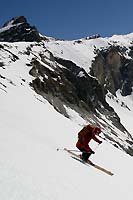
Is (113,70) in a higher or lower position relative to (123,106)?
higher

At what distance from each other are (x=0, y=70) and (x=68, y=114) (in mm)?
9486

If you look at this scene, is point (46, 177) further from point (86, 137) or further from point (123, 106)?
point (123, 106)

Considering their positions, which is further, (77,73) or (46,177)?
(77,73)

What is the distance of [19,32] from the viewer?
10506 centimetres

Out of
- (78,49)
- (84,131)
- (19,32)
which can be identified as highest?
(19,32)

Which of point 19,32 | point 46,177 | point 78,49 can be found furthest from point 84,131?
point 78,49

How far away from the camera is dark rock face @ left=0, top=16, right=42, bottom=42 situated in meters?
99.4

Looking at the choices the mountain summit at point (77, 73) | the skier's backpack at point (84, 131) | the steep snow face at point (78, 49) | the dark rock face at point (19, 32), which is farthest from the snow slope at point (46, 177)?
the dark rock face at point (19, 32)

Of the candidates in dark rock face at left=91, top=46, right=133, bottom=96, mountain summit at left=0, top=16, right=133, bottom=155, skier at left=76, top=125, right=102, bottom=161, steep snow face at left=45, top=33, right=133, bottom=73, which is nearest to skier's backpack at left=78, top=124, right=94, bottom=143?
skier at left=76, top=125, right=102, bottom=161

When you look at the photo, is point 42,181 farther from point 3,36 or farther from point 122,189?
point 3,36

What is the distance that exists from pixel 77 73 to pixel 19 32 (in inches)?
1083

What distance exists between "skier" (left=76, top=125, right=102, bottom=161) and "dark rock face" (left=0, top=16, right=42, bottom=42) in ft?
271

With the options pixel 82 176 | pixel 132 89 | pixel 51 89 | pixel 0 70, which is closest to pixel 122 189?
pixel 82 176

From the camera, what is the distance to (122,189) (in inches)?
500
